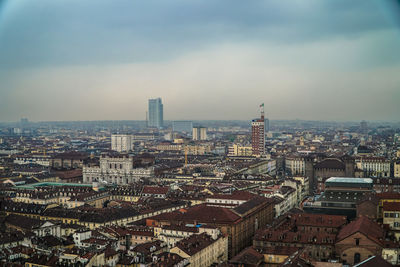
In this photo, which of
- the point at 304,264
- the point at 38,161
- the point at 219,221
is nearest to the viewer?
the point at 304,264

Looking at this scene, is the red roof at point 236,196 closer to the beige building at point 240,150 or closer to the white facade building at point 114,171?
the white facade building at point 114,171

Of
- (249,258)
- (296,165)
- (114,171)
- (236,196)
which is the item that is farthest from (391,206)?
(296,165)

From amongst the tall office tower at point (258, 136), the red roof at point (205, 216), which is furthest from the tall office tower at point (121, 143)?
the red roof at point (205, 216)

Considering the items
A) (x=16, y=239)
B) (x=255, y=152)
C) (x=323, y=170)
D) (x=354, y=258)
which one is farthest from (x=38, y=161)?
A: (x=354, y=258)

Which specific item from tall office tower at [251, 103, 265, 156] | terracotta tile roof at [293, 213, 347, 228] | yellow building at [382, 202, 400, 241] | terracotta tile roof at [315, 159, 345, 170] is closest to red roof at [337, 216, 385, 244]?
yellow building at [382, 202, 400, 241]

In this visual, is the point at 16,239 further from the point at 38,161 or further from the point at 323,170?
the point at 38,161

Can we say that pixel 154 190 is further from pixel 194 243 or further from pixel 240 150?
pixel 240 150

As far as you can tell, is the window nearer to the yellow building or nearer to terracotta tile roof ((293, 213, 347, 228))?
terracotta tile roof ((293, 213, 347, 228))
